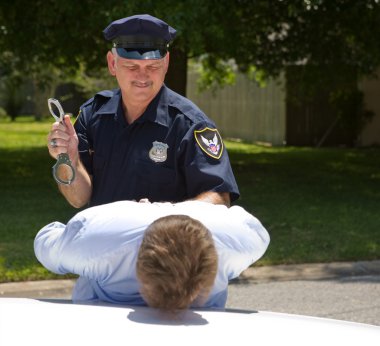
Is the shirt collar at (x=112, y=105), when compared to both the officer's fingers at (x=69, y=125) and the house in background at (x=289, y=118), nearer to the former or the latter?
the officer's fingers at (x=69, y=125)

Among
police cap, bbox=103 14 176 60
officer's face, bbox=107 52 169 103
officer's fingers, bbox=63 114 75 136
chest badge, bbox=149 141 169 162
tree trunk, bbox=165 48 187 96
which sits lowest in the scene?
tree trunk, bbox=165 48 187 96

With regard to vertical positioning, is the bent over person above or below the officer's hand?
below

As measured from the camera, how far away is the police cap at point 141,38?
11.1 ft

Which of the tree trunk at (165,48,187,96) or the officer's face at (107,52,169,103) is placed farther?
the tree trunk at (165,48,187,96)

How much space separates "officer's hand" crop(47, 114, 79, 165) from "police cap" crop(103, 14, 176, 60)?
32 cm

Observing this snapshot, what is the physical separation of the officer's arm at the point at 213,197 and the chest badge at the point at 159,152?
0.63ft

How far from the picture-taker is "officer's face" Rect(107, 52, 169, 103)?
3.40 m

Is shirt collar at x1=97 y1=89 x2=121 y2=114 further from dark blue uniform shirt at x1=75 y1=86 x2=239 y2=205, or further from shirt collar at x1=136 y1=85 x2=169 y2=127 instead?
shirt collar at x1=136 y1=85 x2=169 y2=127

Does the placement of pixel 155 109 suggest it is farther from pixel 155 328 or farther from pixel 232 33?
pixel 232 33

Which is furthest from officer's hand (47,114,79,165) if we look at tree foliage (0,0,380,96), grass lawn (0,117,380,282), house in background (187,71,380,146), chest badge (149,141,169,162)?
house in background (187,71,380,146)

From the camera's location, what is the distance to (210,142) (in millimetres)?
3402

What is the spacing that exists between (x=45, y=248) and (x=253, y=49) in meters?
14.1

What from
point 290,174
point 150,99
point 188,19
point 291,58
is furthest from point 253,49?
point 150,99

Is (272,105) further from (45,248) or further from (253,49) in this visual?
(45,248)
